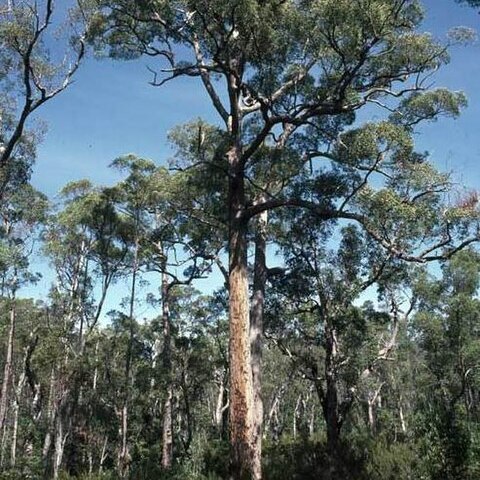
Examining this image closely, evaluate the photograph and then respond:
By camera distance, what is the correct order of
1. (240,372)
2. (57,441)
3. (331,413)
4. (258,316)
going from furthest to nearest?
(57,441), (331,413), (258,316), (240,372)

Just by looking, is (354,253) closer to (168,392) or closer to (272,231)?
(272,231)

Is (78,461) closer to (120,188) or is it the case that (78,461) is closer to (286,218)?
(120,188)

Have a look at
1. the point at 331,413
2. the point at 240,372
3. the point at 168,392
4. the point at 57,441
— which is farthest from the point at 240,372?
the point at 57,441

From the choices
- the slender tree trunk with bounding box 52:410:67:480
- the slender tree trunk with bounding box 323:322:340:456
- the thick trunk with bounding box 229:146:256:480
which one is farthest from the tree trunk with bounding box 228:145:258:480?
the slender tree trunk with bounding box 52:410:67:480

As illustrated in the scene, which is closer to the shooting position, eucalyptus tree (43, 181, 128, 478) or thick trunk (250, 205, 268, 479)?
thick trunk (250, 205, 268, 479)

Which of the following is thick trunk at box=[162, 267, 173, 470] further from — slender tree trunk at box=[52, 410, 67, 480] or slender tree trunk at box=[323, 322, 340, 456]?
slender tree trunk at box=[323, 322, 340, 456]

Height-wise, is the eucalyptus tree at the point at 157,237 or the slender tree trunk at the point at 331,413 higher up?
the eucalyptus tree at the point at 157,237

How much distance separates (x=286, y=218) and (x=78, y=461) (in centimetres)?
Result: 2418

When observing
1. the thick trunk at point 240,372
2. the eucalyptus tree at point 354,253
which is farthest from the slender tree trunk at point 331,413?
the thick trunk at point 240,372

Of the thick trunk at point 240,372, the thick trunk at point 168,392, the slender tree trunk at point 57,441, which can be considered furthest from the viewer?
the thick trunk at point 168,392

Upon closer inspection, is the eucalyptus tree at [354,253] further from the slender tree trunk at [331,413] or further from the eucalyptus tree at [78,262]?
the eucalyptus tree at [78,262]

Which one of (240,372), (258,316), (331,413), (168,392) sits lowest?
(331,413)

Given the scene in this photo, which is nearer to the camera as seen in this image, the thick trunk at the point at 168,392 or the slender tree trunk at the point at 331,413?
the slender tree trunk at the point at 331,413

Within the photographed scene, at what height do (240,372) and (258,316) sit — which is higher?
(258,316)
